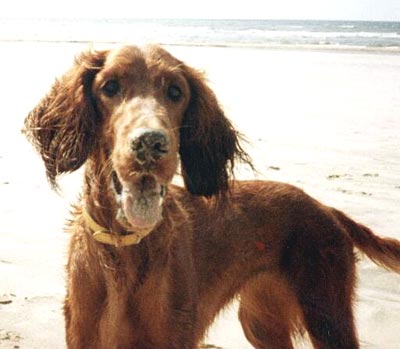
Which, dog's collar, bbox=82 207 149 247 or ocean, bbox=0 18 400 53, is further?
ocean, bbox=0 18 400 53

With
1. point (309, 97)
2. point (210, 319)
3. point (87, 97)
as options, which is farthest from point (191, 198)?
point (309, 97)

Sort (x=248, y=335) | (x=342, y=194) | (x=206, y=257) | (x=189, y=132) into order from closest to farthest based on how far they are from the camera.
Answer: (x=189, y=132), (x=206, y=257), (x=248, y=335), (x=342, y=194)

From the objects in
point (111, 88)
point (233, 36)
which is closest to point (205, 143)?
point (111, 88)

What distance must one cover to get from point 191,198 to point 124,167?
101 cm

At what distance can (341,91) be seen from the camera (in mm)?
13297

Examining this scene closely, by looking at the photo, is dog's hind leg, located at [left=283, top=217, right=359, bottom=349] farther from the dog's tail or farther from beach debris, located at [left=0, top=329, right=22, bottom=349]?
beach debris, located at [left=0, top=329, right=22, bottom=349]

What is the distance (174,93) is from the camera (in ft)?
9.55

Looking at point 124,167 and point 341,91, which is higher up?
point 124,167

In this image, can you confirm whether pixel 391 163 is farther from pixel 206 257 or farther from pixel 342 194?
pixel 206 257

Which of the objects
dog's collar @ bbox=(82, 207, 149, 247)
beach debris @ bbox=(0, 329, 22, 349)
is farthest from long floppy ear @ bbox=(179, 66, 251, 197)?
beach debris @ bbox=(0, 329, 22, 349)

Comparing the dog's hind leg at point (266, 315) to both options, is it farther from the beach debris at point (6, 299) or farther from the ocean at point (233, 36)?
the ocean at point (233, 36)

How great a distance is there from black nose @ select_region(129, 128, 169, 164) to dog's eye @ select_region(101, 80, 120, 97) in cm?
44

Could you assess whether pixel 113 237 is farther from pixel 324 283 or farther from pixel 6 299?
pixel 6 299

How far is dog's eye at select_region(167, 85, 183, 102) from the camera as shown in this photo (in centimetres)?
289
